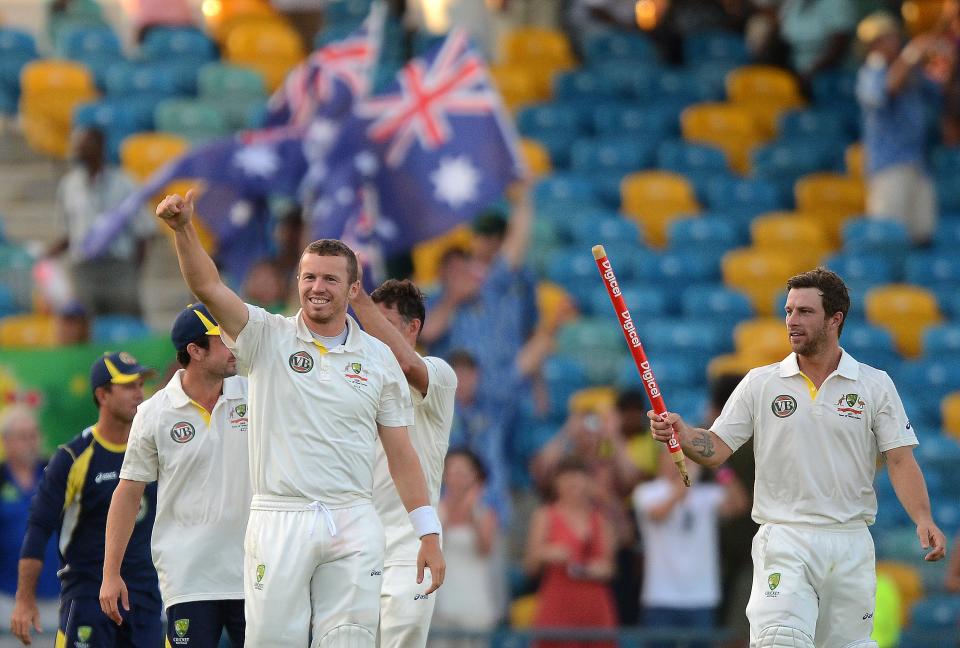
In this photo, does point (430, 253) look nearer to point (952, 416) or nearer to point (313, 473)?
point (952, 416)

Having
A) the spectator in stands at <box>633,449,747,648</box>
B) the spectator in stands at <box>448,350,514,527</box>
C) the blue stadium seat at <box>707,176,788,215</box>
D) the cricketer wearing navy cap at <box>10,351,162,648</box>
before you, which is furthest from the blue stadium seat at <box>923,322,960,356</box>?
the cricketer wearing navy cap at <box>10,351,162,648</box>

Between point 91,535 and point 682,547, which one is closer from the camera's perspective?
point 91,535

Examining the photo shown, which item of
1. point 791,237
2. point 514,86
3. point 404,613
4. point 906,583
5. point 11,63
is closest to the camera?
point 404,613

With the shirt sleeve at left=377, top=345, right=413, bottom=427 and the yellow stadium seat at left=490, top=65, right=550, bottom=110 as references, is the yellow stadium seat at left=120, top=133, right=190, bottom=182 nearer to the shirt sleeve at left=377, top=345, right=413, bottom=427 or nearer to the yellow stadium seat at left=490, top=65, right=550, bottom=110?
the yellow stadium seat at left=490, top=65, right=550, bottom=110

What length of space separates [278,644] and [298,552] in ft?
1.38

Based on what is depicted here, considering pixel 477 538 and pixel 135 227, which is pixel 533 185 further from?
pixel 477 538

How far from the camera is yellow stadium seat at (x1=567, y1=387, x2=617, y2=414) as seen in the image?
49.5ft

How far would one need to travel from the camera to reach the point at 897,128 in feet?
57.9

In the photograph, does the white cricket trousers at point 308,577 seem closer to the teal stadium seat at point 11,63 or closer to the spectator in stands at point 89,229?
the spectator in stands at point 89,229

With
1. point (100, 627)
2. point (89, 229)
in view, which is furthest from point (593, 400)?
point (100, 627)

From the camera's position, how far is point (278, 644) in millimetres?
8312

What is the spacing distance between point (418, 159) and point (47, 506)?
21.1 feet

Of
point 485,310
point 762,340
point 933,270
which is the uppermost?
point 933,270

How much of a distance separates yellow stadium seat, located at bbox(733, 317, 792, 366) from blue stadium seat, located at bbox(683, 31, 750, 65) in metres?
4.60
